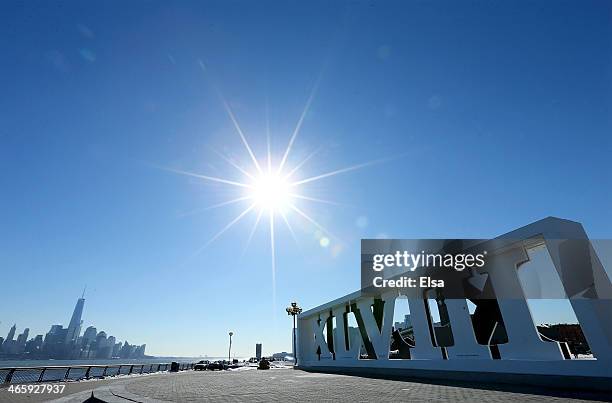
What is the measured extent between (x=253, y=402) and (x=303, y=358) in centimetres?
2973

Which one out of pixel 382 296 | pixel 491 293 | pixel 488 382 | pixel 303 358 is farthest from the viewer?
pixel 303 358

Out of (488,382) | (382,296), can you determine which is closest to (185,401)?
(488,382)

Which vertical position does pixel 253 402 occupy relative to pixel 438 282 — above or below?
below

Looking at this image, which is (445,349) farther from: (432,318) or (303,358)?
Answer: (303,358)

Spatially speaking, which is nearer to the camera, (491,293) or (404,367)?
(491,293)

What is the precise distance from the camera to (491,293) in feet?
54.5

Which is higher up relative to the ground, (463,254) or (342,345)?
(463,254)

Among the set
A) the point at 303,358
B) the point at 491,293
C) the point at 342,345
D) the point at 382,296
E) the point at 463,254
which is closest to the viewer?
the point at 491,293

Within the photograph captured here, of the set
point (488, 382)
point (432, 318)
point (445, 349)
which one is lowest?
point (488, 382)

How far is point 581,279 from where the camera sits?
516 inches

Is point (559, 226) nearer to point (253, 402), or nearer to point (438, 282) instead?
point (438, 282)

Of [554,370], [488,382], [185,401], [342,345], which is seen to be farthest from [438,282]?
[185,401]

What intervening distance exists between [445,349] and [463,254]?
226 inches

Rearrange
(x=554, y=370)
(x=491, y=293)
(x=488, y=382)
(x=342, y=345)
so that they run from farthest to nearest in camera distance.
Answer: (x=342, y=345) < (x=491, y=293) < (x=488, y=382) < (x=554, y=370)
